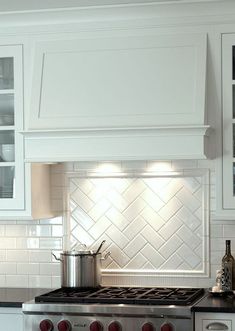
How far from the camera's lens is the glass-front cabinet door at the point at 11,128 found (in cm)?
482

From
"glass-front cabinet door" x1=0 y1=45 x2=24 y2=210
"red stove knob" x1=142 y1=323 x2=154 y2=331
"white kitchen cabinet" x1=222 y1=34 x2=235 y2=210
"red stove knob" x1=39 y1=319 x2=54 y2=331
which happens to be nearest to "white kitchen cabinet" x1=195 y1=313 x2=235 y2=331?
"red stove knob" x1=142 y1=323 x2=154 y2=331

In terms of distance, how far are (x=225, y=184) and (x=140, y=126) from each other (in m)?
0.61

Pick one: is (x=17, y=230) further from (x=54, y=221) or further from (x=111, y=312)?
(x=111, y=312)

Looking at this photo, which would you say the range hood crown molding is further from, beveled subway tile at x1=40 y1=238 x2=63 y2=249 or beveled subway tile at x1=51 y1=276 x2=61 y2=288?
beveled subway tile at x1=51 y1=276 x2=61 y2=288

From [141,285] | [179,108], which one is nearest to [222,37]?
[179,108]

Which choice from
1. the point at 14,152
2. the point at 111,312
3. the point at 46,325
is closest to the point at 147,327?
the point at 111,312

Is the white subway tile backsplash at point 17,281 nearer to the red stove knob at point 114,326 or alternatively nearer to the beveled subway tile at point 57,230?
the beveled subway tile at point 57,230

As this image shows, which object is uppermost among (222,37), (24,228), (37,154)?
(222,37)

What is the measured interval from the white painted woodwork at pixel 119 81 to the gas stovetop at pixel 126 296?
992mm

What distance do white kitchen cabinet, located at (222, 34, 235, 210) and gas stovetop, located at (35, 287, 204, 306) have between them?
1.98 feet

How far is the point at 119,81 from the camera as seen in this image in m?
4.65

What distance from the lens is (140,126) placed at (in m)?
4.53

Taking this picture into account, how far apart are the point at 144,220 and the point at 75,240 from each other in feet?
1.59

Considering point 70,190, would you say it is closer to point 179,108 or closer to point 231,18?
point 179,108
